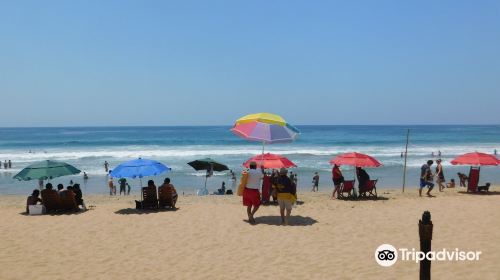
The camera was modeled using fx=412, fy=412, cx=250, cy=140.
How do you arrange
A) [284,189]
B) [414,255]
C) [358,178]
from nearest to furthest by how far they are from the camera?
[414,255]
[284,189]
[358,178]

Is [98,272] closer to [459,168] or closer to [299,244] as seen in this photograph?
[299,244]

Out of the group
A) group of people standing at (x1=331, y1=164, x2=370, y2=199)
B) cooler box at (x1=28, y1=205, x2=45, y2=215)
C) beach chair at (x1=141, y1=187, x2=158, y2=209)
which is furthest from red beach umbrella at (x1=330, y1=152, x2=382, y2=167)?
cooler box at (x1=28, y1=205, x2=45, y2=215)

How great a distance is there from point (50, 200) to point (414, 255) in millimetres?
9310

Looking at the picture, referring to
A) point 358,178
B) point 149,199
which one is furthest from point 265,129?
point 358,178

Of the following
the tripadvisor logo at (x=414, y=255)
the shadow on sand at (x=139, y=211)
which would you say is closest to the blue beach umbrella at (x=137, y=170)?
the shadow on sand at (x=139, y=211)

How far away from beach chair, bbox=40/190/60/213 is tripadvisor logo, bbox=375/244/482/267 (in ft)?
28.1

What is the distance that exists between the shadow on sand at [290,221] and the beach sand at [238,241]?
2cm

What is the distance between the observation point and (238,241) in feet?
27.2

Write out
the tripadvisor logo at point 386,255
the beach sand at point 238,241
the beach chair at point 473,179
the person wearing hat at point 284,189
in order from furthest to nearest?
the beach chair at point 473,179
the person wearing hat at point 284,189
the tripadvisor logo at point 386,255
the beach sand at point 238,241

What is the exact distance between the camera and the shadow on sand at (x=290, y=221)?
9.82 meters

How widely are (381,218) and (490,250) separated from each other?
125 inches

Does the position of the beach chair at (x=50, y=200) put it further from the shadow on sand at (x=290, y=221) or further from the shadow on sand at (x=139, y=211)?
the shadow on sand at (x=290, y=221)

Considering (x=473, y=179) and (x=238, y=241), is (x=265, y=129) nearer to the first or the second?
(x=238, y=241)

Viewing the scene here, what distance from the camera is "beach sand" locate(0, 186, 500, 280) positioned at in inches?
256
